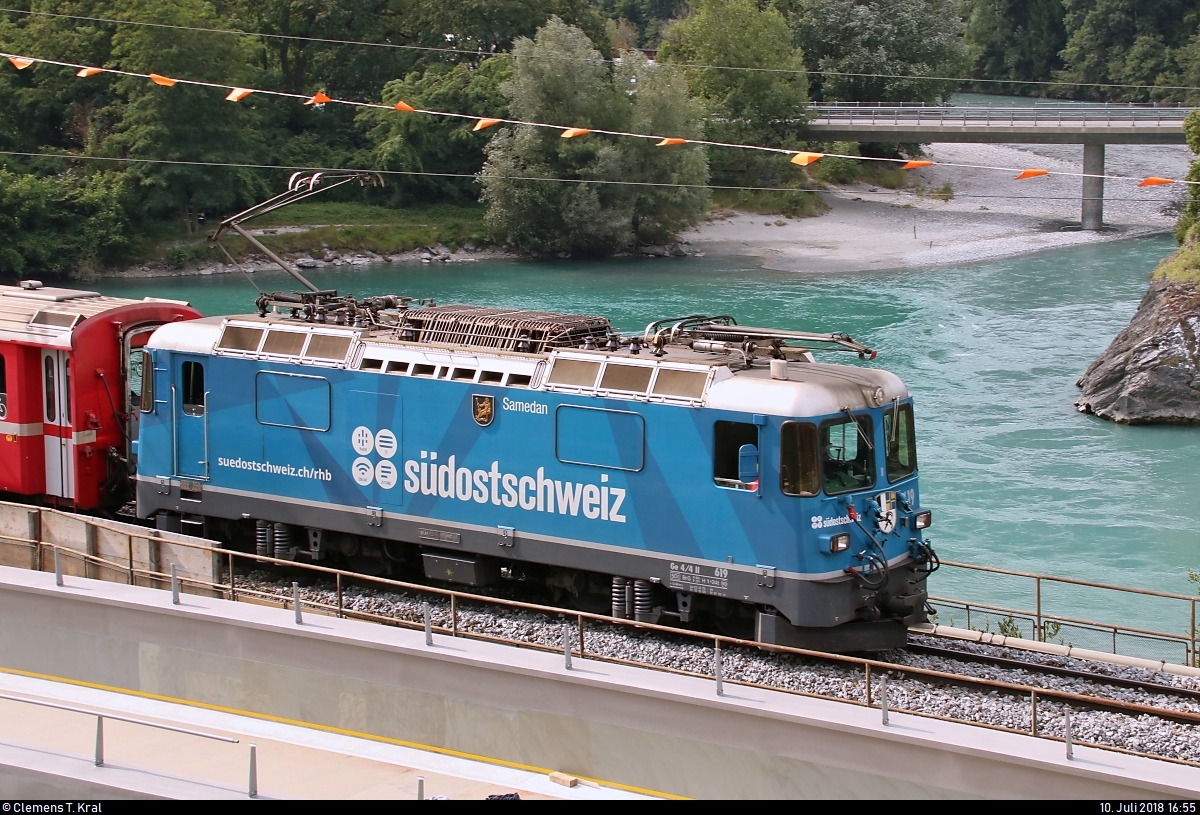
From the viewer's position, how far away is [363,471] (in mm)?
17422

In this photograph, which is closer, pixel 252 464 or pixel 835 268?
pixel 252 464

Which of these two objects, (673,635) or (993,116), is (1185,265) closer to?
(993,116)

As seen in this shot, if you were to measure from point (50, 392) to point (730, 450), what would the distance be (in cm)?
995

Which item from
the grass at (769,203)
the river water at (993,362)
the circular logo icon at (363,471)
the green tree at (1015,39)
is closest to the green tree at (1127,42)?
the green tree at (1015,39)

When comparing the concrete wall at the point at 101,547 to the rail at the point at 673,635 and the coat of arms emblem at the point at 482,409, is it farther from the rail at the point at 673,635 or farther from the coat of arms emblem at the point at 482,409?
the coat of arms emblem at the point at 482,409

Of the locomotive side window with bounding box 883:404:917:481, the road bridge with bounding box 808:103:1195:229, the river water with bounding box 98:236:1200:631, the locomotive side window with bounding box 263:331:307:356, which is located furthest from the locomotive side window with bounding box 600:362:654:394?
the road bridge with bounding box 808:103:1195:229

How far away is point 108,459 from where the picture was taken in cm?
1984

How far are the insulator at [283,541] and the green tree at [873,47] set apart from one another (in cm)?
6425

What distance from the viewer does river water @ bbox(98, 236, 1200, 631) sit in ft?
89.0

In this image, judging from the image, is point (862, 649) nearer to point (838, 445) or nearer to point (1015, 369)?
point (838, 445)

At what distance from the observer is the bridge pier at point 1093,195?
6506cm

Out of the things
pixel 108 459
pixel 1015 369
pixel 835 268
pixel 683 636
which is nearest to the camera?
pixel 683 636
